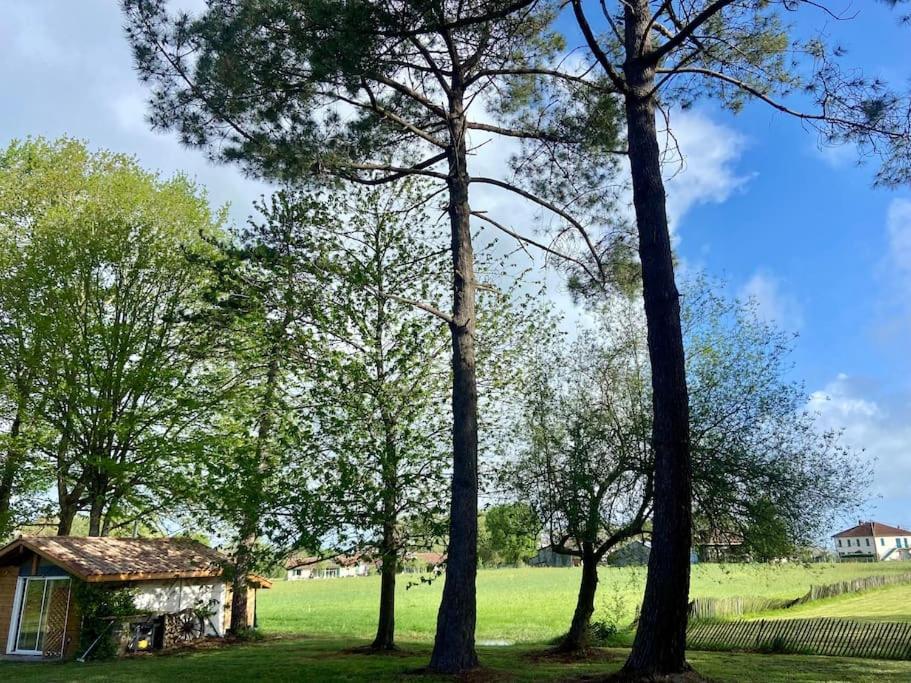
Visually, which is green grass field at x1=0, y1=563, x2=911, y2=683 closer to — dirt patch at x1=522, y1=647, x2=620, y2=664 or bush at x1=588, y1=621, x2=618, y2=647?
dirt patch at x1=522, y1=647, x2=620, y2=664

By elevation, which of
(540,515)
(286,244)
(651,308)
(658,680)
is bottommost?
(658,680)

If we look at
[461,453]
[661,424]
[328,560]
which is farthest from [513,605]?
[661,424]

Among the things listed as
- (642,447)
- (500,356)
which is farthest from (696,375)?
(500,356)

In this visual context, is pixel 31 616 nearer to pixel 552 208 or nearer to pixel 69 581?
pixel 69 581

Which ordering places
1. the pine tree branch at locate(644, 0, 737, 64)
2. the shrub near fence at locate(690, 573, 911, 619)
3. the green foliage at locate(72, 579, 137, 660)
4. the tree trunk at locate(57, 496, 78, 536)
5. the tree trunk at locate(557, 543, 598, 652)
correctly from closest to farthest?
1. the pine tree branch at locate(644, 0, 737, 64)
2. the tree trunk at locate(557, 543, 598, 652)
3. the green foliage at locate(72, 579, 137, 660)
4. the tree trunk at locate(57, 496, 78, 536)
5. the shrub near fence at locate(690, 573, 911, 619)

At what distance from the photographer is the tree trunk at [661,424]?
622cm

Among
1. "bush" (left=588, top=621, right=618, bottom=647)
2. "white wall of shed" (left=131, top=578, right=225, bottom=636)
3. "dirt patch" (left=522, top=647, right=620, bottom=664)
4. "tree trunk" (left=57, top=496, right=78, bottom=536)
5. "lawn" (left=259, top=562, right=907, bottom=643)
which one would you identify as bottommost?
"lawn" (left=259, top=562, right=907, bottom=643)

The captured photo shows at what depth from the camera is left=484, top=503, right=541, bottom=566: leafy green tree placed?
13414 millimetres

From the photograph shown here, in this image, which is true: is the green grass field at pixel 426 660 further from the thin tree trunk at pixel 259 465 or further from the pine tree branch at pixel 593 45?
the pine tree branch at pixel 593 45

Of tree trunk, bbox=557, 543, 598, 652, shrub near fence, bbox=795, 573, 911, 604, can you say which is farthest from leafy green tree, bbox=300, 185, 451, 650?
shrub near fence, bbox=795, 573, 911, 604

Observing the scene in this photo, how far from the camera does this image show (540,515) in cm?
1338

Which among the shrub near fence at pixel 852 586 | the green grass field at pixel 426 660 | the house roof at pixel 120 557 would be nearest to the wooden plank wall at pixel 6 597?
the house roof at pixel 120 557

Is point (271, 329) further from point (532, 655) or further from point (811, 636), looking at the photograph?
point (811, 636)

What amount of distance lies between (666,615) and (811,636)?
10.2 metres
